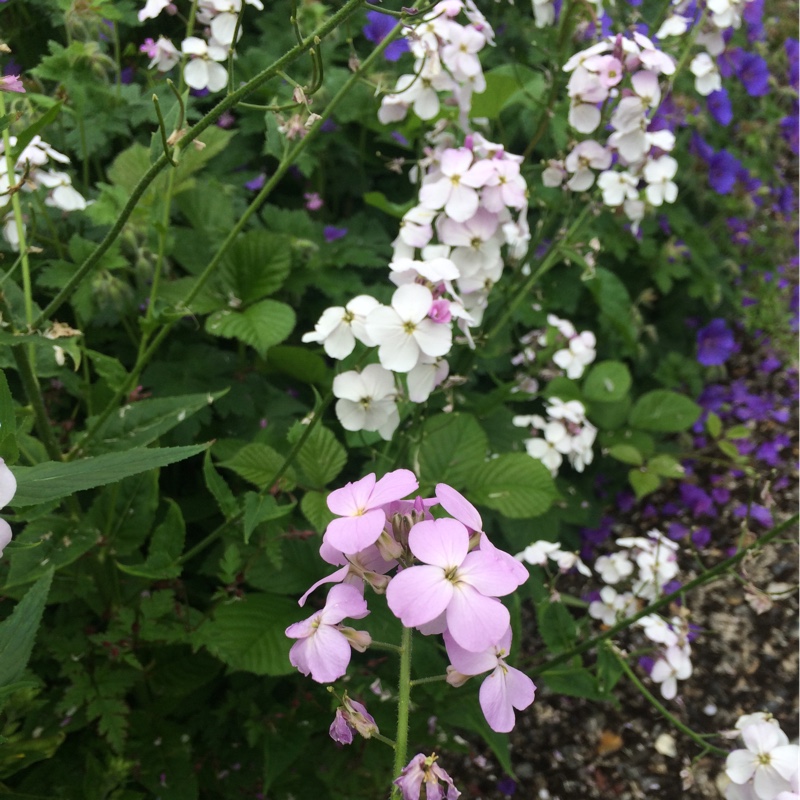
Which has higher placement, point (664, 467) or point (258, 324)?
point (258, 324)

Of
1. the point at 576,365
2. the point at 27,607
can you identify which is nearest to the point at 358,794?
the point at 27,607

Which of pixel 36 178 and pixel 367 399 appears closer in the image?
pixel 367 399

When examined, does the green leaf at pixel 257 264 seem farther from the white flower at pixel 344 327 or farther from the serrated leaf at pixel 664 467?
the serrated leaf at pixel 664 467

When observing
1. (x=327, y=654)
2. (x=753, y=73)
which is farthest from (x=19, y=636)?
(x=753, y=73)

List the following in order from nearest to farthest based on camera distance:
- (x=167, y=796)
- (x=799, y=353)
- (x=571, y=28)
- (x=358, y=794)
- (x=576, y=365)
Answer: (x=167, y=796), (x=358, y=794), (x=571, y=28), (x=576, y=365), (x=799, y=353)

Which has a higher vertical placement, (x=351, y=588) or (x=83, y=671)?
(x=351, y=588)

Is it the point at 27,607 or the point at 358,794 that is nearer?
the point at 27,607

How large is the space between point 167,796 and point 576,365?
153 cm

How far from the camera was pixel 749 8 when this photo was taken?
1.74 meters

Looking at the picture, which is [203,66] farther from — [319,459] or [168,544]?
[168,544]

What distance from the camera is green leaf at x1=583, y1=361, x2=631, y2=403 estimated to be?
236cm

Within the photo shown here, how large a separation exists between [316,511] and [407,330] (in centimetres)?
44

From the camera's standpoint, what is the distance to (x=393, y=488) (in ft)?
2.32

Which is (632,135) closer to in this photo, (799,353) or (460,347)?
(460,347)
